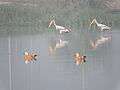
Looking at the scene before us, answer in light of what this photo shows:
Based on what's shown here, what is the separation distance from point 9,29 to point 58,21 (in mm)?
329

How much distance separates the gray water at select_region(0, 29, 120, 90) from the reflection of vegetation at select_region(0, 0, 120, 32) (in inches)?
2.9

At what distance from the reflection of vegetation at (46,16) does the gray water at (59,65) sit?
7 cm

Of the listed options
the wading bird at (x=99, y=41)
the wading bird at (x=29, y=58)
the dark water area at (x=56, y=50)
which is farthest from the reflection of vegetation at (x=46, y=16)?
the wading bird at (x=29, y=58)

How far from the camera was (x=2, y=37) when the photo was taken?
8.63 ft

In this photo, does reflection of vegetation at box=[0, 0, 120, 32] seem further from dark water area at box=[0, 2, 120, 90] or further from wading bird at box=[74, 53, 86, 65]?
wading bird at box=[74, 53, 86, 65]

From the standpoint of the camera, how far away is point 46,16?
2.69 metres

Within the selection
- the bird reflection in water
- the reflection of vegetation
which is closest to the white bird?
the bird reflection in water

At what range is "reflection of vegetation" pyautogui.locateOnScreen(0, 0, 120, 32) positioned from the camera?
8.74 feet

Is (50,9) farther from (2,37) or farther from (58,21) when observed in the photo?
(2,37)

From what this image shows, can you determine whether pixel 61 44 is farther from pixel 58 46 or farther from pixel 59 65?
pixel 59 65

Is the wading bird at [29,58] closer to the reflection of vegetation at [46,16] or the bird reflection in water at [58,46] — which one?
the bird reflection in water at [58,46]

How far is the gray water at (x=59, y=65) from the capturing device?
2.41 metres

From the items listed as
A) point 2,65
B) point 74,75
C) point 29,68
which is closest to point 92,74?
point 74,75

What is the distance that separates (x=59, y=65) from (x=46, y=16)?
392mm
